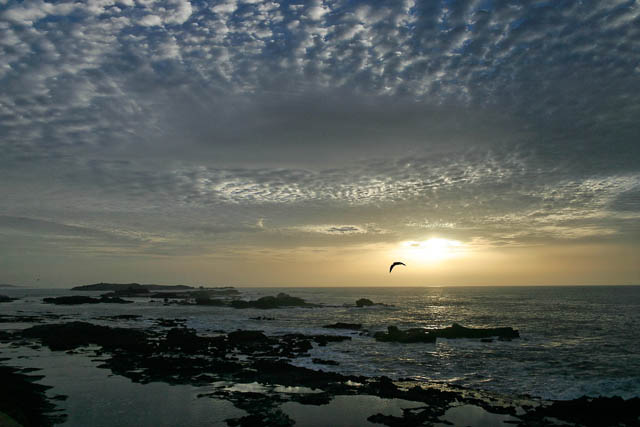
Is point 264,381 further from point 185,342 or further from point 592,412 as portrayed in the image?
point 592,412

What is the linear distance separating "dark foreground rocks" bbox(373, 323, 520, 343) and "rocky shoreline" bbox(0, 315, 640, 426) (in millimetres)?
6947

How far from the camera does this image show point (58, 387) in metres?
21.5

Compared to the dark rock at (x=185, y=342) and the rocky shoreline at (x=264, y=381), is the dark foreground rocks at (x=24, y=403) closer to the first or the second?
the rocky shoreline at (x=264, y=381)

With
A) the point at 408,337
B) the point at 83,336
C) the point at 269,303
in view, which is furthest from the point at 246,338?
the point at 269,303

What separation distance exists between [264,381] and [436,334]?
86.1 ft

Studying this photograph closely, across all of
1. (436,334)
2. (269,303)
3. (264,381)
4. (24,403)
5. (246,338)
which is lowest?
(269,303)

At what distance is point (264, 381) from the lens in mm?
23641

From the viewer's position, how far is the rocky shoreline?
17547mm

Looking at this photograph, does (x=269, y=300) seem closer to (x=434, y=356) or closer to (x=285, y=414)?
(x=434, y=356)

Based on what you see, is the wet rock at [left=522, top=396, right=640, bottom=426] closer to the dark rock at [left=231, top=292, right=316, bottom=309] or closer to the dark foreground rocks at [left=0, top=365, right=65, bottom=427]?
the dark foreground rocks at [left=0, top=365, right=65, bottom=427]

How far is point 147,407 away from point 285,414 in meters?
6.60

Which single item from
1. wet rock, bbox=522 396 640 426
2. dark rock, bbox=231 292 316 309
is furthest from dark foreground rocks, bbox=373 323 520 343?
dark rock, bbox=231 292 316 309

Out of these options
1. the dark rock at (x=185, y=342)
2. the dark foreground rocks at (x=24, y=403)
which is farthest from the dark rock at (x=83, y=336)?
the dark foreground rocks at (x=24, y=403)

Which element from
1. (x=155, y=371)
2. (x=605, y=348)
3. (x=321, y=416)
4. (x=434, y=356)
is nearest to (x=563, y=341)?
(x=605, y=348)
